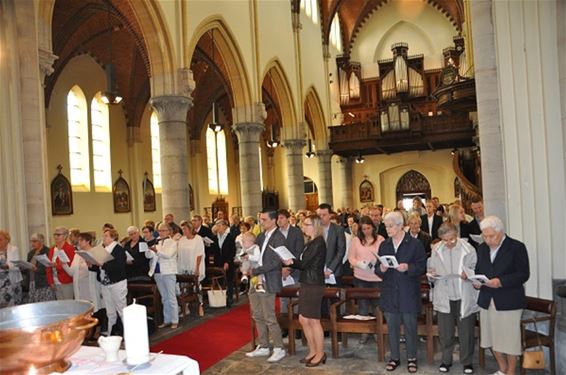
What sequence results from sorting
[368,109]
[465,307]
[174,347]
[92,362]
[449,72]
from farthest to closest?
[368,109]
[449,72]
[174,347]
[465,307]
[92,362]

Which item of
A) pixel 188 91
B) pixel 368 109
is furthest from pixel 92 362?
pixel 368 109

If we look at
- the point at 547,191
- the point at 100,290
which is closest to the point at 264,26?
the point at 100,290

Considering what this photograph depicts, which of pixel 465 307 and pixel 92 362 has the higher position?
pixel 92 362

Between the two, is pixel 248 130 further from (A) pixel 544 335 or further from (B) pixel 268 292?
(A) pixel 544 335

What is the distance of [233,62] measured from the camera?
49.8 ft

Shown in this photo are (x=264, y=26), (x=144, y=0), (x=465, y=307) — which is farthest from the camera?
(x=264, y=26)

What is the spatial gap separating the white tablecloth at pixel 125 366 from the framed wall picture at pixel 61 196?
46.4 ft

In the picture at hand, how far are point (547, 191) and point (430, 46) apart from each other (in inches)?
873

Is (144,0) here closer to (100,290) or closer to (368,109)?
(100,290)

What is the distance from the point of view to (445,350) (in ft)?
17.6

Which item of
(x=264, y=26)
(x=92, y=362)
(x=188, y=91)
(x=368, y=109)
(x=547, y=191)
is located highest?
(x=264, y=26)

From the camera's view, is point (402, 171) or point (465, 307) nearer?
point (465, 307)

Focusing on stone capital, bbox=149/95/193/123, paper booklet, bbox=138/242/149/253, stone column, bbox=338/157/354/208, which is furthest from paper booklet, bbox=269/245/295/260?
stone column, bbox=338/157/354/208

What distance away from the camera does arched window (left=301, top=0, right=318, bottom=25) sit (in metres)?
21.4
